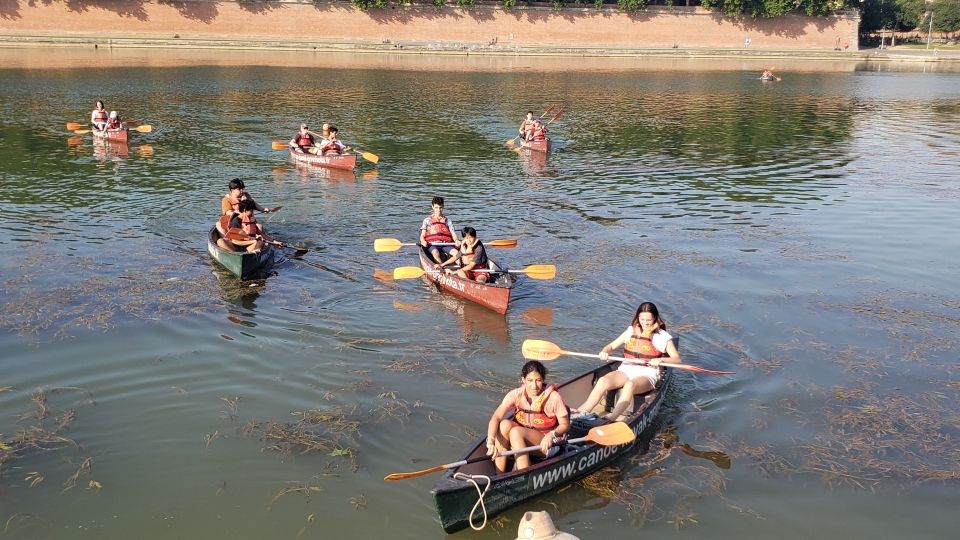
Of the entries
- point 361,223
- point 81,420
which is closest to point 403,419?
point 81,420

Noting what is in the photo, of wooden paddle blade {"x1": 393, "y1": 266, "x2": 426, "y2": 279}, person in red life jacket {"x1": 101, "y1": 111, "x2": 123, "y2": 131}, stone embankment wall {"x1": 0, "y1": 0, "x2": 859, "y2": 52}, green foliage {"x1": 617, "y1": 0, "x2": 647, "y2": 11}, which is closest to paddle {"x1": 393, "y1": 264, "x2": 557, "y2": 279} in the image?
wooden paddle blade {"x1": 393, "y1": 266, "x2": 426, "y2": 279}

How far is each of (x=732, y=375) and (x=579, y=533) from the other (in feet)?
17.1

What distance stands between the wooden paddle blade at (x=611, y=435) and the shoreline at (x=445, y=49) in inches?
2953

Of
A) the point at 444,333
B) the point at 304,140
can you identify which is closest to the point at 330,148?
the point at 304,140

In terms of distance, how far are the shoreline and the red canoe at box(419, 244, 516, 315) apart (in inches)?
2664

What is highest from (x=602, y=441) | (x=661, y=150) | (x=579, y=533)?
(x=661, y=150)

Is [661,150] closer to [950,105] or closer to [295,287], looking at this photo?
[295,287]

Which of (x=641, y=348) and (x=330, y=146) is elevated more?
(x=330, y=146)

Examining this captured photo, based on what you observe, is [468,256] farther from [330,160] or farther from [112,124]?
[112,124]

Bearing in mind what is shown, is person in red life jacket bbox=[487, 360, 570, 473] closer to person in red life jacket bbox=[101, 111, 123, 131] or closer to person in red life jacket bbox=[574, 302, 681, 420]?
person in red life jacket bbox=[574, 302, 681, 420]

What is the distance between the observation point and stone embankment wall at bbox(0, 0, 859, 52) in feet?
263

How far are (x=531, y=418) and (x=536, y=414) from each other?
0.08 meters

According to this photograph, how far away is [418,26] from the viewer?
295ft

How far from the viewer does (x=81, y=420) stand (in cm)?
1163
